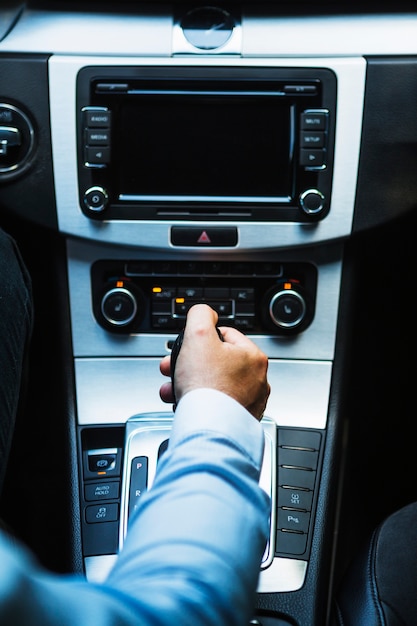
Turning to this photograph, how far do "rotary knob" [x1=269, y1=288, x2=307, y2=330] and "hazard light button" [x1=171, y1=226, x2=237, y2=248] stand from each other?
0.12m

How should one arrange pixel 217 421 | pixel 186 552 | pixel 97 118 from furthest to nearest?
pixel 97 118, pixel 217 421, pixel 186 552

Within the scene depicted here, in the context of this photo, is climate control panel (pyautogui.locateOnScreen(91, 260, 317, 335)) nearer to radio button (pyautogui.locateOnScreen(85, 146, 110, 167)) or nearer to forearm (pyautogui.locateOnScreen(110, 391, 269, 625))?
radio button (pyautogui.locateOnScreen(85, 146, 110, 167))

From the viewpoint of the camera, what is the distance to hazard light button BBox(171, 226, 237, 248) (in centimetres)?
114

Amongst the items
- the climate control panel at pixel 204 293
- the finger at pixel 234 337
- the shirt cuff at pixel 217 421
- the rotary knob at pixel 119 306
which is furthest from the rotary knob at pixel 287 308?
the shirt cuff at pixel 217 421

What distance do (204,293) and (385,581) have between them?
0.51 m

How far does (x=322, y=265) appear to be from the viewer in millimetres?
1202

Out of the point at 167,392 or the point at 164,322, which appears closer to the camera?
the point at 167,392

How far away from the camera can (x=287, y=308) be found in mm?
1188

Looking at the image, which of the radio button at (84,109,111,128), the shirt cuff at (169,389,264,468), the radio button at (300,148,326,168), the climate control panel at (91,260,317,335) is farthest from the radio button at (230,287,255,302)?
the shirt cuff at (169,389,264,468)

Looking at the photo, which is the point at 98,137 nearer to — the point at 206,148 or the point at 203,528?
the point at 206,148

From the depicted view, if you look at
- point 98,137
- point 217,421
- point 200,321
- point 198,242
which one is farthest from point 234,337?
point 98,137

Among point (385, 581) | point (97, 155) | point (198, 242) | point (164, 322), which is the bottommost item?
point (385, 581)

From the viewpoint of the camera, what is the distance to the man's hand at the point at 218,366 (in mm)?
726

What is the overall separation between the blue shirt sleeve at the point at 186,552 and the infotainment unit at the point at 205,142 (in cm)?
56
